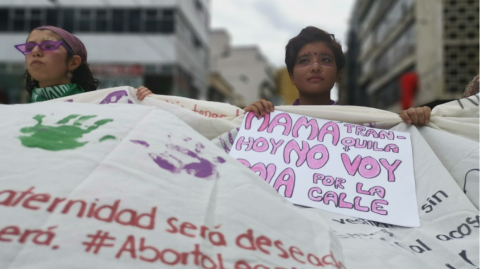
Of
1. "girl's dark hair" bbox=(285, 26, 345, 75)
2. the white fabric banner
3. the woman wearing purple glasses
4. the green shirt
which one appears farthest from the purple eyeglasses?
"girl's dark hair" bbox=(285, 26, 345, 75)

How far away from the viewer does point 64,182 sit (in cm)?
98

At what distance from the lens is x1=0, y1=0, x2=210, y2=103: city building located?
63.9 ft

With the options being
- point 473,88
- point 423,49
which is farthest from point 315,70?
point 423,49

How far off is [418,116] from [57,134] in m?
1.32

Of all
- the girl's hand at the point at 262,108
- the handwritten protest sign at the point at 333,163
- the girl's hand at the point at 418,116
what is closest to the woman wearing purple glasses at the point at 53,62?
the girl's hand at the point at 262,108

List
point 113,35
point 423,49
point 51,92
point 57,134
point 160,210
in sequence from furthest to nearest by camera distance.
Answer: point 113,35 → point 423,49 → point 51,92 → point 57,134 → point 160,210

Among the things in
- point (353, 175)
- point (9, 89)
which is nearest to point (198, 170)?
point (353, 175)

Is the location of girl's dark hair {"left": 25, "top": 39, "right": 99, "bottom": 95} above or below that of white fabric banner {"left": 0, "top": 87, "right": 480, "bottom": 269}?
above

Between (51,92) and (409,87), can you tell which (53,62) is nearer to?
(51,92)

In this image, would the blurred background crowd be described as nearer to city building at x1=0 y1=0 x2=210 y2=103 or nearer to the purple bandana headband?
city building at x1=0 y1=0 x2=210 y2=103

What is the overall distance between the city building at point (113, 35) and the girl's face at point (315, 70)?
59.5ft

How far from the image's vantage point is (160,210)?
0.97 m

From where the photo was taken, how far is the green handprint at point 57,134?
1111mm

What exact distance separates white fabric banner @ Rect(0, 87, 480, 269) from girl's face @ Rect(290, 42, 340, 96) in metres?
0.67
